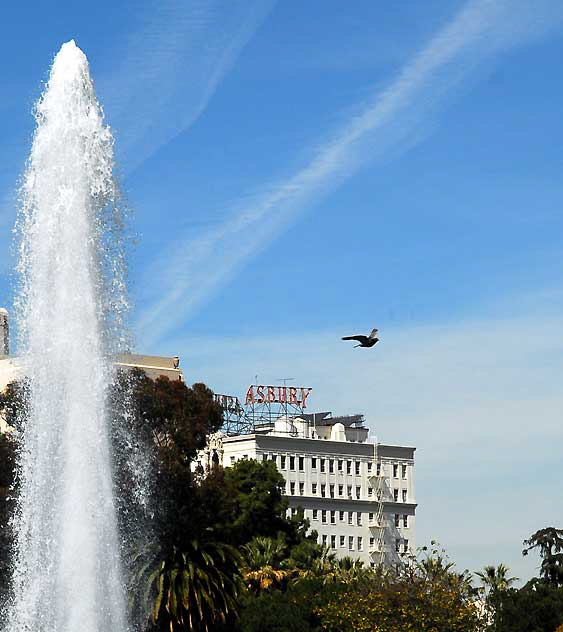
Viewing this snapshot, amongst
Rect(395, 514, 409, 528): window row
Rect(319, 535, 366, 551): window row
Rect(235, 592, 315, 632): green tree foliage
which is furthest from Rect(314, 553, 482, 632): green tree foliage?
Rect(395, 514, 409, 528): window row

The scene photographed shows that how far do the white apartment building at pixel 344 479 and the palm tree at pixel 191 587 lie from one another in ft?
260

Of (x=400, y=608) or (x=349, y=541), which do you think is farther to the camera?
(x=349, y=541)

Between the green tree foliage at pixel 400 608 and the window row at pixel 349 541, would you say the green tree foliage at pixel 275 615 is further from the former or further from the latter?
the window row at pixel 349 541

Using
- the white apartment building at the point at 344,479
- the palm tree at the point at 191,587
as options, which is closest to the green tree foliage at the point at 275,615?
the palm tree at the point at 191,587

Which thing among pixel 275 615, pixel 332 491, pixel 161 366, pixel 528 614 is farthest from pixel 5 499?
pixel 332 491

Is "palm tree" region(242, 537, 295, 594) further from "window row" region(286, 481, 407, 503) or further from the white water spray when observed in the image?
"window row" region(286, 481, 407, 503)

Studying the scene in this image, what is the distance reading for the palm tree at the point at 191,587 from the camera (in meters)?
62.5

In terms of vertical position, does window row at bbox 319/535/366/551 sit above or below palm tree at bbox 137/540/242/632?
above

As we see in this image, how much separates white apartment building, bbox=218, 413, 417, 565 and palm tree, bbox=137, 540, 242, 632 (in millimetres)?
79210

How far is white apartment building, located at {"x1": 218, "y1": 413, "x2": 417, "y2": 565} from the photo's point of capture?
492ft

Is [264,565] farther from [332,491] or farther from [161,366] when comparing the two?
[332,491]

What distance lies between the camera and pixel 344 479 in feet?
516

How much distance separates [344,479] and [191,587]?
9448 centimetres

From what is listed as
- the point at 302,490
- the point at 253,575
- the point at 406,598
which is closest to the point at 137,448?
the point at 406,598
